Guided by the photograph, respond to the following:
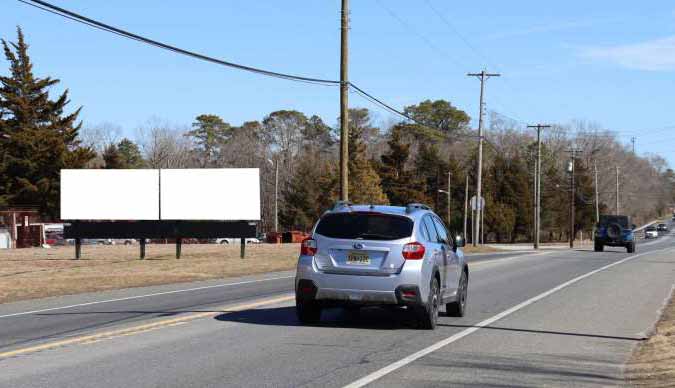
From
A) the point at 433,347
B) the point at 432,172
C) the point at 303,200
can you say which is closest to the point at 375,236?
the point at 433,347

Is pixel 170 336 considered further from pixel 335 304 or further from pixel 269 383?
pixel 269 383

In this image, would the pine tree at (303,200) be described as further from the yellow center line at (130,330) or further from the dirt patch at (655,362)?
the dirt patch at (655,362)

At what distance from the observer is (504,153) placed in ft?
447

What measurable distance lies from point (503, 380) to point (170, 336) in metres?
4.97

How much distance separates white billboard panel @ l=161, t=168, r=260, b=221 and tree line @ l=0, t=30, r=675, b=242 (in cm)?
1743

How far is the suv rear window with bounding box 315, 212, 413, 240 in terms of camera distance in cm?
1367

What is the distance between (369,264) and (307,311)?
121 centimetres

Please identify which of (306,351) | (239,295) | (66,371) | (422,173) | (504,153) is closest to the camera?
(66,371)

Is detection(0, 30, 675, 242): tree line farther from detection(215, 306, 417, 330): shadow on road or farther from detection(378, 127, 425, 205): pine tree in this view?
detection(215, 306, 417, 330): shadow on road

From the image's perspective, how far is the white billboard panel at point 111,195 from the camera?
3534 cm

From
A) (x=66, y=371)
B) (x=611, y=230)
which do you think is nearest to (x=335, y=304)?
(x=66, y=371)

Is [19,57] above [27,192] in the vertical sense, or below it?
above

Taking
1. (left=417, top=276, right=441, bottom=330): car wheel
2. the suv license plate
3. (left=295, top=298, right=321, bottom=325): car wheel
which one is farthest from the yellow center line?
(left=417, top=276, right=441, bottom=330): car wheel

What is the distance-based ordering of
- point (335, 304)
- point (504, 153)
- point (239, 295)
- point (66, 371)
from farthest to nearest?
point (504, 153), point (239, 295), point (335, 304), point (66, 371)
